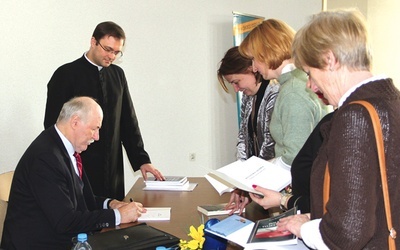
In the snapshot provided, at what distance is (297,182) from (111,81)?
7.06ft

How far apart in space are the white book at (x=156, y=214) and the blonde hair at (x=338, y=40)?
1.29 metres

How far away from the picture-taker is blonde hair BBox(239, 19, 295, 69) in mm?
2461

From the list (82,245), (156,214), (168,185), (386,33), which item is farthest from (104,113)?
(386,33)

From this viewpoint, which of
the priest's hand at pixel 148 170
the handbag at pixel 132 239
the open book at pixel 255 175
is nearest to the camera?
the handbag at pixel 132 239

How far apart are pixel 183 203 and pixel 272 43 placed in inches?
38.0

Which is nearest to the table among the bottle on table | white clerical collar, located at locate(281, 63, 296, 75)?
the bottle on table

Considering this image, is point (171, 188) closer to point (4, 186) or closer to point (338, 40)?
point (4, 186)

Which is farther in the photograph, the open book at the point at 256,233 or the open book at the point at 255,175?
the open book at the point at 255,175

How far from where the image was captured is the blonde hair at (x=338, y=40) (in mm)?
1334

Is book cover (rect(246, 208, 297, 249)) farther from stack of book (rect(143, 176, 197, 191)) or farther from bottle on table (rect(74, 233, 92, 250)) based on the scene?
stack of book (rect(143, 176, 197, 191))

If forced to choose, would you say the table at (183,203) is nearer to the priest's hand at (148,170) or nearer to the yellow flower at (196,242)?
the priest's hand at (148,170)

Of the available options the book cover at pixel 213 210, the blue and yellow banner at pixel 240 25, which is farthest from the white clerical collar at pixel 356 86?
the blue and yellow banner at pixel 240 25

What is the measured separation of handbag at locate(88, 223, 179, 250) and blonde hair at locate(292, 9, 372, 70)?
38.7 inches

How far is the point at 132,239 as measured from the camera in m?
2.02
